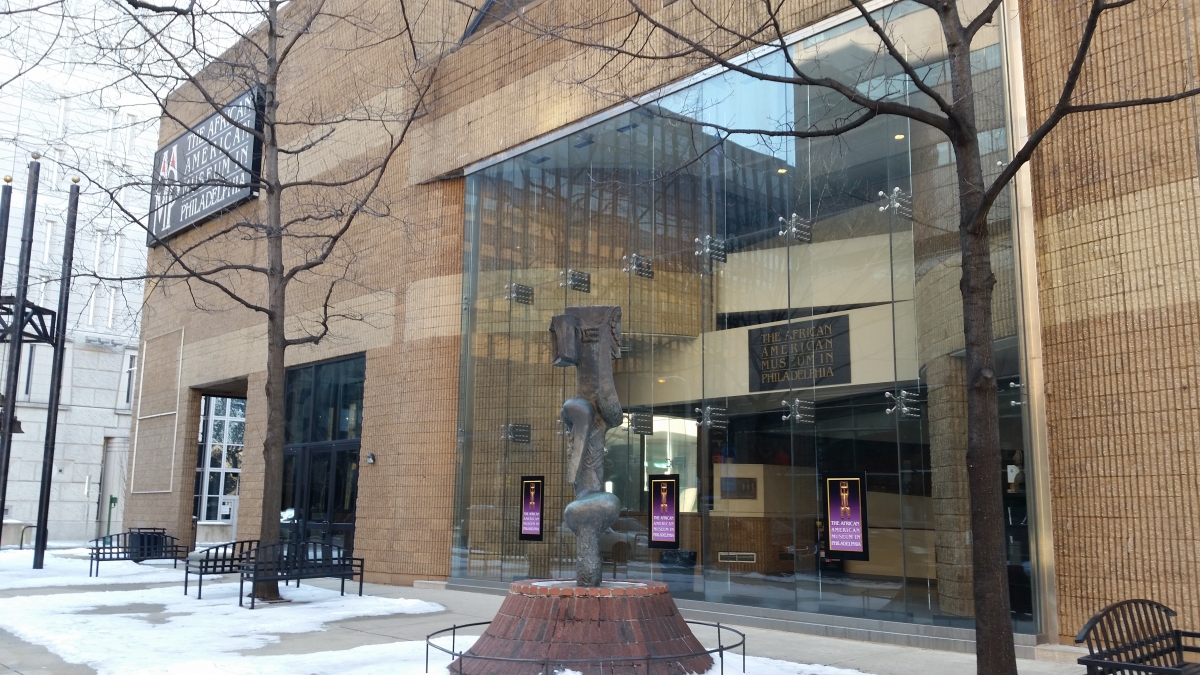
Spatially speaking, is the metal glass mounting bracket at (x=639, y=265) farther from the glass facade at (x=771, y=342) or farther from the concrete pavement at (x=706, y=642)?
the concrete pavement at (x=706, y=642)

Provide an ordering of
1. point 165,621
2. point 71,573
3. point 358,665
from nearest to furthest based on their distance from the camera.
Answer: point 358,665, point 165,621, point 71,573

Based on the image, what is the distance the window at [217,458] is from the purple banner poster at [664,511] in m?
34.0

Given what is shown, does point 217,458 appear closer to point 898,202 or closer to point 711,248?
point 711,248

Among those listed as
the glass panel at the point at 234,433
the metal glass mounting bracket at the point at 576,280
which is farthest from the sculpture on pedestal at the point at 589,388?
the glass panel at the point at 234,433

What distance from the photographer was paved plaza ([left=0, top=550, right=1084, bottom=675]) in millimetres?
9578

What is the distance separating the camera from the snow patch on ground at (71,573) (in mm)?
18203

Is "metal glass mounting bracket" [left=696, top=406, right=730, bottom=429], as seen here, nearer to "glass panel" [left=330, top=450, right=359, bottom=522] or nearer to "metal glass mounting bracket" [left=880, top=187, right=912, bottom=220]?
"metal glass mounting bracket" [left=880, top=187, right=912, bottom=220]

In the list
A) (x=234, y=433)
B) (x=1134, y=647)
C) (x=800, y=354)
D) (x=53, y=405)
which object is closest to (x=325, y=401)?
(x=53, y=405)

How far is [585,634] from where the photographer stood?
321 inches

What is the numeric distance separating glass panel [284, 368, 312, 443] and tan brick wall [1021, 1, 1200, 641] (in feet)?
56.3

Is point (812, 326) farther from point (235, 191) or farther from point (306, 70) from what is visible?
point (235, 191)

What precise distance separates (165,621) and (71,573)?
928 centimetres

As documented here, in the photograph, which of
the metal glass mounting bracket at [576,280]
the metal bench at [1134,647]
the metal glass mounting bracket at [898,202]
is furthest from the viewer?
the metal glass mounting bracket at [576,280]

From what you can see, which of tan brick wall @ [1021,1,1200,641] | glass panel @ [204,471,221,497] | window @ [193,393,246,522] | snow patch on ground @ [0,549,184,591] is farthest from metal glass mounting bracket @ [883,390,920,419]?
glass panel @ [204,471,221,497]
